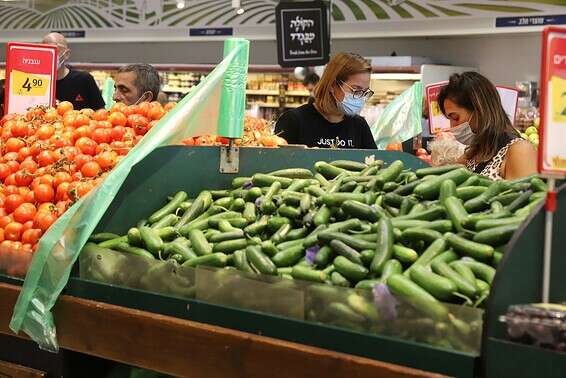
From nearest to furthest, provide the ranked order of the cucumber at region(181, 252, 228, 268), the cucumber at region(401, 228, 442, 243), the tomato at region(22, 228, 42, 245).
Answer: the cucumber at region(401, 228, 442, 243) → the cucumber at region(181, 252, 228, 268) → the tomato at region(22, 228, 42, 245)

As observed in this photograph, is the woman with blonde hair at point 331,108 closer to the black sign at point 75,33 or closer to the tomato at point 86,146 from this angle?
the tomato at point 86,146

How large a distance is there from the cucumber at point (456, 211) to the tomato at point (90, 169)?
4.52 ft

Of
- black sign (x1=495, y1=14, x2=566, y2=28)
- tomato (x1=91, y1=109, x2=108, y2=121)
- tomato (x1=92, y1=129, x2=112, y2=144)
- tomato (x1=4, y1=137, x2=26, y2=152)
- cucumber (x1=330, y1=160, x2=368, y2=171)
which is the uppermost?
black sign (x1=495, y1=14, x2=566, y2=28)

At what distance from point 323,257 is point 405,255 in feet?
0.72

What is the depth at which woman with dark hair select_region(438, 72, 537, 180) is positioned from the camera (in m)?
4.26

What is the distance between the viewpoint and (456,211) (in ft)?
7.70

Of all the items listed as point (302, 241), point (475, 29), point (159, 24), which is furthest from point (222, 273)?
point (159, 24)

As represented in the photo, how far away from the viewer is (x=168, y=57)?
53.5ft

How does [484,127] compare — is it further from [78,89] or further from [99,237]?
[78,89]

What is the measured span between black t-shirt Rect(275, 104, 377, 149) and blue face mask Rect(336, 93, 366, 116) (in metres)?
0.11

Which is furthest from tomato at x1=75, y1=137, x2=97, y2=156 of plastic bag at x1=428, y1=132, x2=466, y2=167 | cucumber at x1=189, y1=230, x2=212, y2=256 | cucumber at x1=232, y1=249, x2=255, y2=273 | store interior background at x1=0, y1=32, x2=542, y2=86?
store interior background at x1=0, y1=32, x2=542, y2=86

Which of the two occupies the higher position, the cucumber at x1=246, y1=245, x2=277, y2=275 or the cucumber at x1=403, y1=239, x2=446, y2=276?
the cucumber at x1=403, y1=239, x2=446, y2=276

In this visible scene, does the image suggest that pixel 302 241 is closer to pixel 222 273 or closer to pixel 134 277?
pixel 222 273

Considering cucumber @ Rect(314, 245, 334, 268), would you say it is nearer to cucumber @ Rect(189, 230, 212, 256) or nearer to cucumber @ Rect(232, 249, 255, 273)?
cucumber @ Rect(232, 249, 255, 273)
